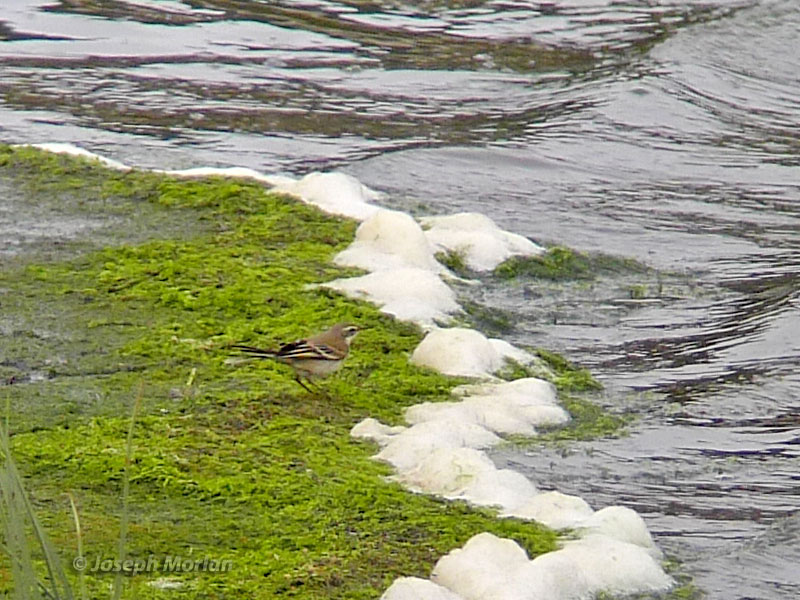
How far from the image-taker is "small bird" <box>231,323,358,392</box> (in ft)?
17.1

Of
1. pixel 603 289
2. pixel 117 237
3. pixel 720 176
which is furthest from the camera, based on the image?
pixel 720 176

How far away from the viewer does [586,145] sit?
11.1m

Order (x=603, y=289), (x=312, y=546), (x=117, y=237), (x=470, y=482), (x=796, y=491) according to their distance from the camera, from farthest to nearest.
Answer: (x=603, y=289) → (x=117, y=237) → (x=796, y=491) → (x=470, y=482) → (x=312, y=546)

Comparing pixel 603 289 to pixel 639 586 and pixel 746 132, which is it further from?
pixel 746 132

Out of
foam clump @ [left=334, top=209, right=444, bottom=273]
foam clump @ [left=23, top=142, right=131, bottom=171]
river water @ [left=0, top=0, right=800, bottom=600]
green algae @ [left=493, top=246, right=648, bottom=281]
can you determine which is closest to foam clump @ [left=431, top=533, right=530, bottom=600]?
river water @ [left=0, top=0, right=800, bottom=600]

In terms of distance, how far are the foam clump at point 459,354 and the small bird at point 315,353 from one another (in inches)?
13.6

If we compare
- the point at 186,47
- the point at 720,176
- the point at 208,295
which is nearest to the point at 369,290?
the point at 208,295

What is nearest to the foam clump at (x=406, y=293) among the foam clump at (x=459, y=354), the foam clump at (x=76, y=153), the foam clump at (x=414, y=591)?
the foam clump at (x=459, y=354)

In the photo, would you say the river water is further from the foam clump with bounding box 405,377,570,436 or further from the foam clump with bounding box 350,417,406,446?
the foam clump with bounding box 350,417,406,446

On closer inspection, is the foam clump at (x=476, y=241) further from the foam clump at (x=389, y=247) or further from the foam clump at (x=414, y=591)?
the foam clump at (x=414, y=591)

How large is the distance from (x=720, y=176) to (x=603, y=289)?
3.42 m

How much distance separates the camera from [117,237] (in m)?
6.92

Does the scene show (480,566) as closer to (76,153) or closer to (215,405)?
(215,405)

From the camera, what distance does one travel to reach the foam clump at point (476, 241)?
284 inches
